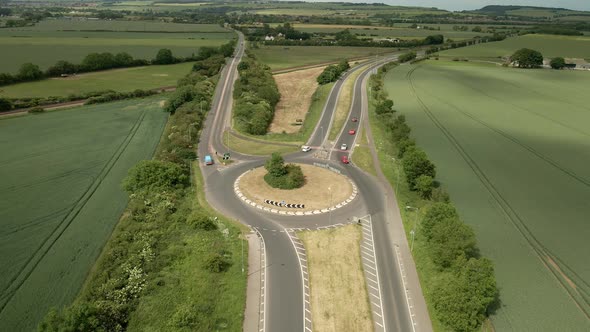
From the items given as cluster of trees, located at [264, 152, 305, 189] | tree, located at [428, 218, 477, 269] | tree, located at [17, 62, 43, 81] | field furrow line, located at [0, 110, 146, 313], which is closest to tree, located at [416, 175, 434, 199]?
tree, located at [428, 218, 477, 269]

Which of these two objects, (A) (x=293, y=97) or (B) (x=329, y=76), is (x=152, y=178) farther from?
(B) (x=329, y=76)

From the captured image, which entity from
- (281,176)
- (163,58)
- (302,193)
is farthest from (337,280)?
(163,58)

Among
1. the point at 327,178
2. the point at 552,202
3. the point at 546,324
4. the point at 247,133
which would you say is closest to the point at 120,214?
the point at 327,178

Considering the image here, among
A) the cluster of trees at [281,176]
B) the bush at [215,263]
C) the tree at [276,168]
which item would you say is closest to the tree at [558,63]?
the cluster of trees at [281,176]

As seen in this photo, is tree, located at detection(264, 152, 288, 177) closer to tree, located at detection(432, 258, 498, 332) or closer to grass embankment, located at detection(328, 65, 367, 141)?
grass embankment, located at detection(328, 65, 367, 141)

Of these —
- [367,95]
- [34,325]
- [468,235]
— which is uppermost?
[367,95]

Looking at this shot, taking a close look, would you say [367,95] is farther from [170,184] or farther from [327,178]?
[170,184]
